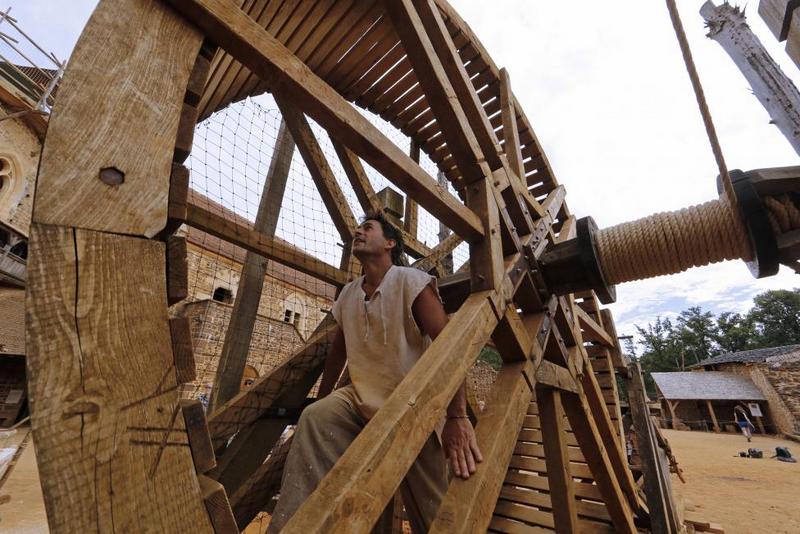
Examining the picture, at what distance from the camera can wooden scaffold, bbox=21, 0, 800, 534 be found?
1.90 feet

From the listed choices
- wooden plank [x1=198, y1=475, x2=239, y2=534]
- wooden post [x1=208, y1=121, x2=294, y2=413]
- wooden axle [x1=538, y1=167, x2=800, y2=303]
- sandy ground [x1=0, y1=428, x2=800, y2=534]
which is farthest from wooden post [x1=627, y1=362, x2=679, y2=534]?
wooden plank [x1=198, y1=475, x2=239, y2=534]

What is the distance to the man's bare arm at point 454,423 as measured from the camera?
1363mm

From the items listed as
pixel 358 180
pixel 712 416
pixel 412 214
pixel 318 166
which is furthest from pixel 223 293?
pixel 712 416

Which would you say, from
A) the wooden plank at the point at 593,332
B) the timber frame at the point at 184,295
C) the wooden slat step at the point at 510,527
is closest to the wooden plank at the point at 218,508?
the timber frame at the point at 184,295

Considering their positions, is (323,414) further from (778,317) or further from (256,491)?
(778,317)

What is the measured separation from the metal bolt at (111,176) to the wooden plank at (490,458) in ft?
4.25

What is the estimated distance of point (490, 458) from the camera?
136 centimetres

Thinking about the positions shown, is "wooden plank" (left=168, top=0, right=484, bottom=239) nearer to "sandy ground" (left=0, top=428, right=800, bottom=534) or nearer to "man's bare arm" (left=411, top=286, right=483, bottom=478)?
"man's bare arm" (left=411, top=286, right=483, bottom=478)

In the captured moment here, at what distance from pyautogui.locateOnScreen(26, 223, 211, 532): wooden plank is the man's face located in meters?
1.34

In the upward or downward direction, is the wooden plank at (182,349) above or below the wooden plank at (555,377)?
below

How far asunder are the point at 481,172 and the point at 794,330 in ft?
175

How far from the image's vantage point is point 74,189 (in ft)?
2.07

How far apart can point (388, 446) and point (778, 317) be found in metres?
54.6

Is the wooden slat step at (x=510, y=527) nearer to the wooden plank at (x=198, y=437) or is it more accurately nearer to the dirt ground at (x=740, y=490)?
the dirt ground at (x=740, y=490)
